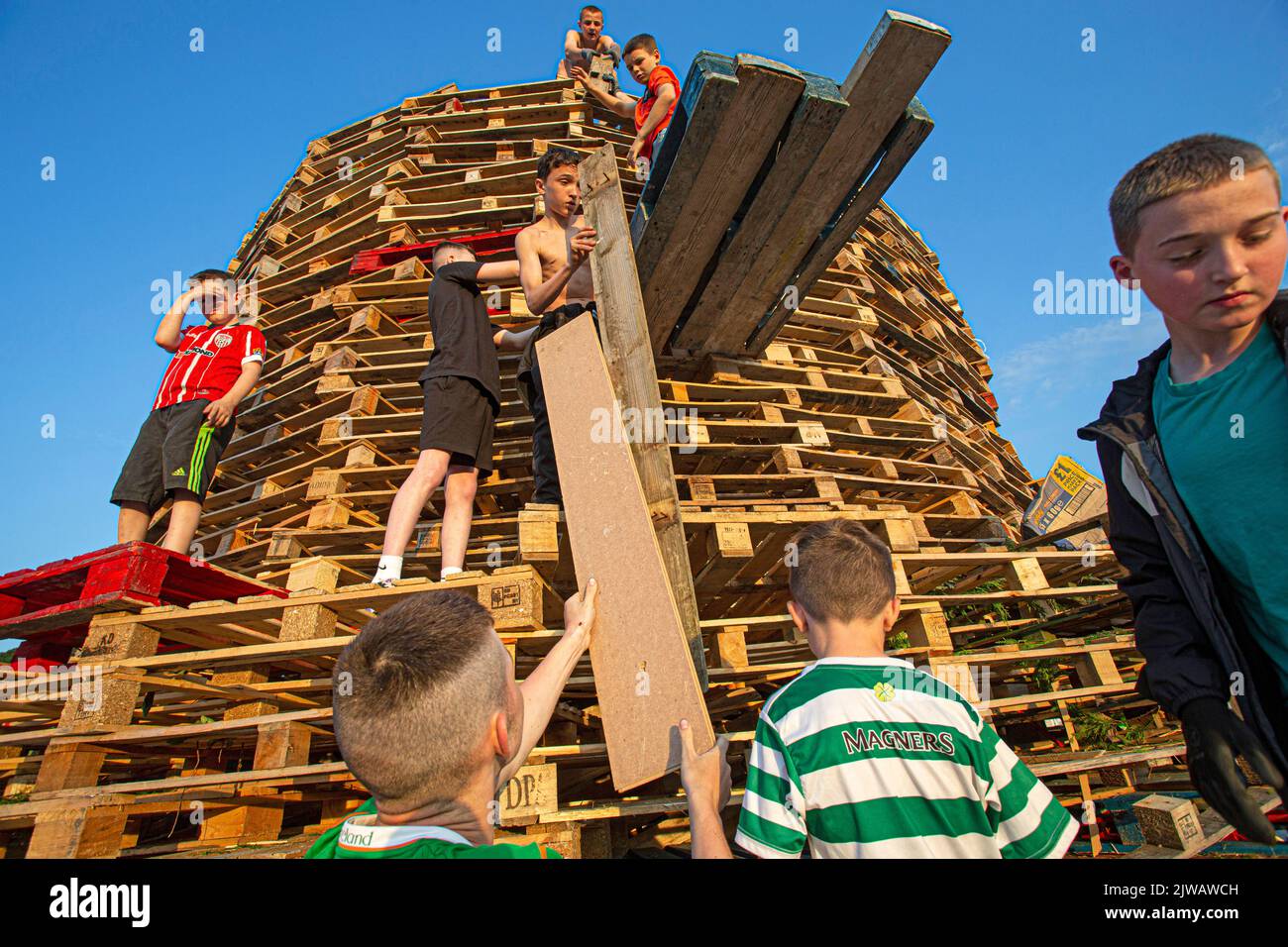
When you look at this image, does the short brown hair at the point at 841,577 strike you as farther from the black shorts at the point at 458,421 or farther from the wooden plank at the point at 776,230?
the wooden plank at the point at 776,230

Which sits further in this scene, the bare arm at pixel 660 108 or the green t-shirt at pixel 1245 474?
the bare arm at pixel 660 108

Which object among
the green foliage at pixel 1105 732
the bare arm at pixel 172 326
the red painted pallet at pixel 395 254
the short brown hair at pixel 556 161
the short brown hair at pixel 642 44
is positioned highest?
the short brown hair at pixel 642 44

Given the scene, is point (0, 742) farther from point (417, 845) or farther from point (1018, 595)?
point (1018, 595)

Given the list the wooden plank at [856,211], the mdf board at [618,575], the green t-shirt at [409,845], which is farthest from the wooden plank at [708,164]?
the green t-shirt at [409,845]

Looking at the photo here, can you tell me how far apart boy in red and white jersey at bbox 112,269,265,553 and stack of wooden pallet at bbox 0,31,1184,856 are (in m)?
0.92

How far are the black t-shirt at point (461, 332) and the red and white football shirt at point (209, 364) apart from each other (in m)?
1.68

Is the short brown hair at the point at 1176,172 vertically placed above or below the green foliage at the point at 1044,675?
above

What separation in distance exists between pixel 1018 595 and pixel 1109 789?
59.8 inches

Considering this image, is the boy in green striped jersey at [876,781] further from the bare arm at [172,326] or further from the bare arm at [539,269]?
the bare arm at [172,326]

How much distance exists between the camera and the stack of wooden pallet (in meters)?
3.10

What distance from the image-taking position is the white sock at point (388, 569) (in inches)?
124

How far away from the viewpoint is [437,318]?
4.10 m

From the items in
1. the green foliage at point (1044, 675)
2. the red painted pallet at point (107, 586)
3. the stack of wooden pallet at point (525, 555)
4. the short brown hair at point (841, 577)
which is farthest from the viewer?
the green foliage at point (1044, 675)

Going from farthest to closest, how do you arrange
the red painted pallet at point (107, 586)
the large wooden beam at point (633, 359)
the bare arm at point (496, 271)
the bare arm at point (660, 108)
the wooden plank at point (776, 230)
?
the bare arm at point (660, 108) → the bare arm at point (496, 271) → the wooden plank at point (776, 230) → the red painted pallet at point (107, 586) → the large wooden beam at point (633, 359)
